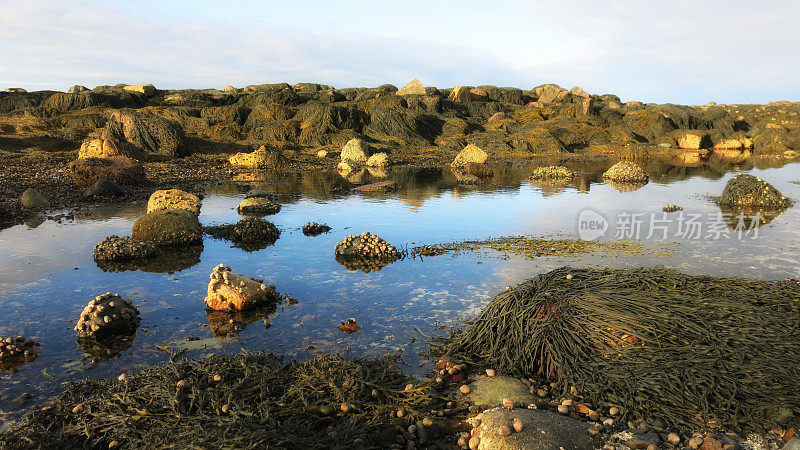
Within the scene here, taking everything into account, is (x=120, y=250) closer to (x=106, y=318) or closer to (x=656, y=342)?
(x=106, y=318)

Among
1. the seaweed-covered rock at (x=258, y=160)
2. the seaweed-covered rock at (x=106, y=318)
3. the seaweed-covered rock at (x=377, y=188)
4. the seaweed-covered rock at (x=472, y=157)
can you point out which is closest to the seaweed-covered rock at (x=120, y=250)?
the seaweed-covered rock at (x=106, y=318)

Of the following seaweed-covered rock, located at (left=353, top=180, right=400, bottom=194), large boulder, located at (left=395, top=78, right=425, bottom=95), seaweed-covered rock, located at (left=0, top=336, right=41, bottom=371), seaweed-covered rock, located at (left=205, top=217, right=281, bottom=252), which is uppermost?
large boulder, located at (left=395, top=78, right=425, bottom=95)

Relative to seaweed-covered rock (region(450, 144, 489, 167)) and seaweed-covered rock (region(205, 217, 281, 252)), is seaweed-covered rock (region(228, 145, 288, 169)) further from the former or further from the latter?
seaweed-covered rock (region(205, 217, 281, 252))

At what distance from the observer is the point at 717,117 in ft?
196

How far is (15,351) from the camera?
6.14 m

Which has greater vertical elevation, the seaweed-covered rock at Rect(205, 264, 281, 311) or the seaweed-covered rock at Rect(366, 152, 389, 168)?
the seaweed-covered rock at Rect(366, 152, 389, 168)

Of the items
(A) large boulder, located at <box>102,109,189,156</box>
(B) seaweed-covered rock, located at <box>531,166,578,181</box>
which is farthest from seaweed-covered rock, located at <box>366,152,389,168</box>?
(A) large boulder, located at <box>102,109,189,156</box>

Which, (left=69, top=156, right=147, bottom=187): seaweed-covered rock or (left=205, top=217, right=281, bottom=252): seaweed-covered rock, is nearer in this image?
(left=205, top=217, right=281, bottom=252): seaweed-covered rock

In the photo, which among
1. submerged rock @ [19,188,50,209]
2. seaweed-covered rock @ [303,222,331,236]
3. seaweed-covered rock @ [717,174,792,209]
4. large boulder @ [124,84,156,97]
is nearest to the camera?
seaweed-covered rock @ [303,222,331,236]

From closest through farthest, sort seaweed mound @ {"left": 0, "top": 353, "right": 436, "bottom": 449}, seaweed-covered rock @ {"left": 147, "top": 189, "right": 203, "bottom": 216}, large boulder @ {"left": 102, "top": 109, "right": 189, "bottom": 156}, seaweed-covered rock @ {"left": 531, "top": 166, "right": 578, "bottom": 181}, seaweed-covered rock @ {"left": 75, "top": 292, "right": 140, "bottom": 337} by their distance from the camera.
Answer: seaweed mound @ {"left": 0, "top": 353, "right": 436, "bottom": 449}, seaweed-covered rock @ {"left": 75, "top": 292, "right": 140, "bottom": 337}, seaweed-covered rock @ {"left": 147, "top": 189, "right": 203, "bottom": 216}, seaweed-covered rock @ {"left": 531, "top": 166, "right": 578, "bottom": 181}, large boulder @ {"left": 102, "top": 109, "right": 189, "bottom": 156}

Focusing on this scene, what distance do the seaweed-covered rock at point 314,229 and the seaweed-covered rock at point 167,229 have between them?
8.54ft

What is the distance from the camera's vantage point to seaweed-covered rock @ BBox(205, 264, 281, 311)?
7.57 meters

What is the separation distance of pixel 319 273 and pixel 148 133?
78.9 feet

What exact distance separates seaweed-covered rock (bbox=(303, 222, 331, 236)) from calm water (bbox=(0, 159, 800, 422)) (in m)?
0.25
